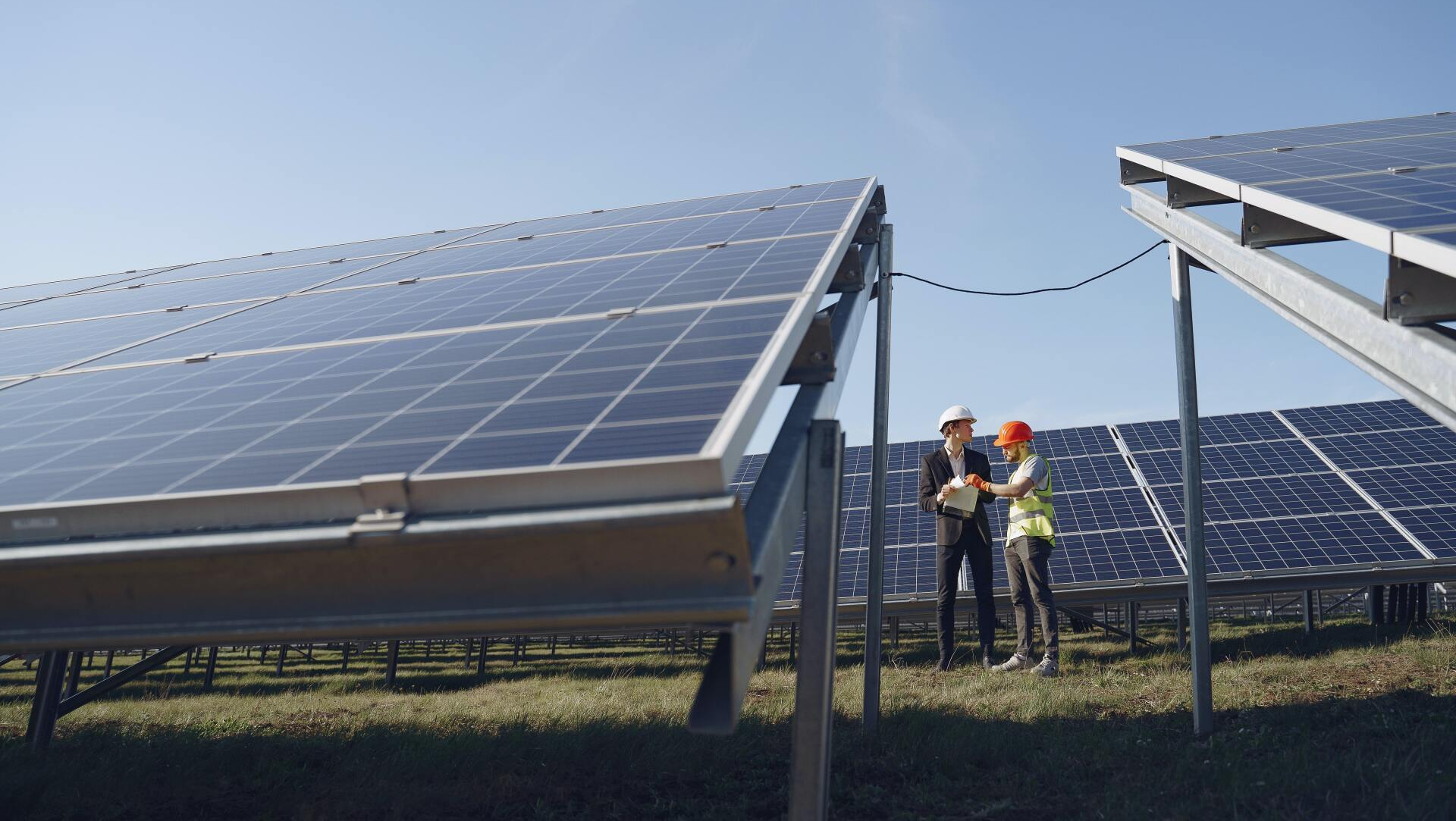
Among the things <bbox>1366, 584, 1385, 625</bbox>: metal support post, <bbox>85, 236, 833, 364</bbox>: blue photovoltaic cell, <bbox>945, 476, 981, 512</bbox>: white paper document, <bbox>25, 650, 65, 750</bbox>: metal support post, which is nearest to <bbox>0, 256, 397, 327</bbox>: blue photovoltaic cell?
<bbox>85, 236, 833, 364</bbox>: blue photovoltaic cell

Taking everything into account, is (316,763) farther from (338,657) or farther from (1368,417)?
(338,657)

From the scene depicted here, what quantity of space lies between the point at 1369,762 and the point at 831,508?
335 centimetres

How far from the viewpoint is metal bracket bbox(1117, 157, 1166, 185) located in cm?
873

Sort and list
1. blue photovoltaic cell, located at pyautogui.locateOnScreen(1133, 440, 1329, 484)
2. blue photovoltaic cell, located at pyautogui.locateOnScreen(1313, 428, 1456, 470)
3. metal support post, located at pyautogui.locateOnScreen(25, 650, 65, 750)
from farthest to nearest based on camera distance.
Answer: blue photovoltaic cell, located at pyautogui.locateOnScreen(1133, 440, 1329, 484)
blue photovoltaic cell, located at pyautogui.locateOnScreen(1313, 428, 1456, 470)
metal support post, located at pyautogui.locateOnScreen(25, 650, 65, 750)

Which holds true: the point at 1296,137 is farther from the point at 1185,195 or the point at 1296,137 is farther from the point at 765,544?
the point at 765,544

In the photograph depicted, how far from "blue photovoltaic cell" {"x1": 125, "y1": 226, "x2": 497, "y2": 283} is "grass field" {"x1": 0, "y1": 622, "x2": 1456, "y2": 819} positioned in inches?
253

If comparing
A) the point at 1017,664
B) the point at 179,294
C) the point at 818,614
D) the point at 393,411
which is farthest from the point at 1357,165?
the point at 179,294

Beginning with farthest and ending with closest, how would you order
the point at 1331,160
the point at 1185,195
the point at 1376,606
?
the point at 1376,606
the point at 1185,195
the point at 1331,160

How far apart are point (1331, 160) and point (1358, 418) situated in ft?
32.0

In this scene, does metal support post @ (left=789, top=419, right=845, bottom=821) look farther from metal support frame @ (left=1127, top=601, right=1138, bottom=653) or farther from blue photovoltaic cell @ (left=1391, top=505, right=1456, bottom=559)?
blue photovoltaic cell @ (left=1391, top=505, right=1456, bottom=559)

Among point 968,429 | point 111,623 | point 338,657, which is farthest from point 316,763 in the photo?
point 338,657

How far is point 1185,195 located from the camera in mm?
7555

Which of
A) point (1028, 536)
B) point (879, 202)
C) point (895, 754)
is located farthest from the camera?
point (879, 202)

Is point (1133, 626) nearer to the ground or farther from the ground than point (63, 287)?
nearer to the ground
